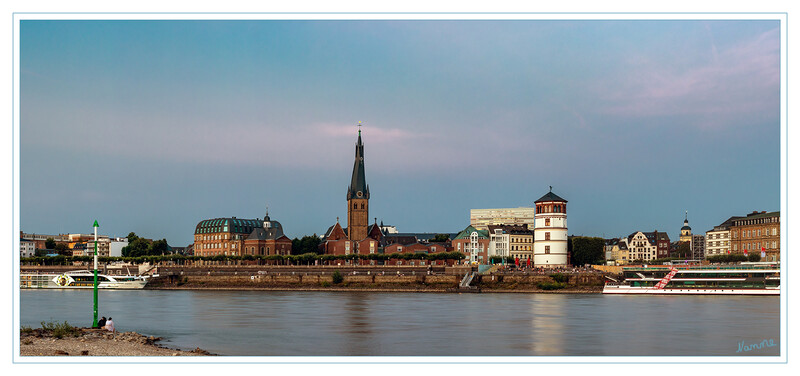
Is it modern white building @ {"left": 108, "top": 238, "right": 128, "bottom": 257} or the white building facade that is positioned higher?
the white building facade

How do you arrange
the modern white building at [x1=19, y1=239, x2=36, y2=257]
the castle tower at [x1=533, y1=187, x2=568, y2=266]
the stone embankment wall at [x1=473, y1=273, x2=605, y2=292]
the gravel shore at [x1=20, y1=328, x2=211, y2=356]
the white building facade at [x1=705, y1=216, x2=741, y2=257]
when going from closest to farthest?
the gravel shore at [x1=20, y1=328, x2=211, y2=356] → the stone embankment wall at [x1=473, y1=273, x2=605, y2=292] → the castle tower at [x1=533, y1=187, x2=568, y2=266] → the white building facade at [x1=705, y1=216, x2=741, y2=257] → the modern white building at [x1=19, y1=239, x2=36, y2=257]

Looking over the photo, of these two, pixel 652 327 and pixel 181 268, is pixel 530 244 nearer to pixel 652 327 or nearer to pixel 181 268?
pixel 181 268

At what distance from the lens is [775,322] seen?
151 ft

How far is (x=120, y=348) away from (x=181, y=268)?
8461 centimetres

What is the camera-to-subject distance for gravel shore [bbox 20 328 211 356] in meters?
26.1

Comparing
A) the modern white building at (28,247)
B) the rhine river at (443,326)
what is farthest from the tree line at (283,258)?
the rhine river at (443,326)

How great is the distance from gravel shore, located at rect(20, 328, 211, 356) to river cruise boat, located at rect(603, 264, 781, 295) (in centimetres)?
6094

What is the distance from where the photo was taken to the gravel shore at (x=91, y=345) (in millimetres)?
26141

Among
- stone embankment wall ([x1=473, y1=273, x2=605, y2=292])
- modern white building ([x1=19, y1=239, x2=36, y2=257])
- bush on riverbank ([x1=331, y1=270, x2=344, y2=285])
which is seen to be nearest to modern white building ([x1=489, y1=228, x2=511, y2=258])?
bush on riverbank ([x1=331, y1=270, x2=344, y2=285])

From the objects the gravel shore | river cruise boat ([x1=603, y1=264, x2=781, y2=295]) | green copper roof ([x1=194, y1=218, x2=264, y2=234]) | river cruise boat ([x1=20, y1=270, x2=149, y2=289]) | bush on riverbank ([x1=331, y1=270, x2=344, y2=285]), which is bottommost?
river cruise boat ([x1=20, y1=270, x2=149, y2=289])

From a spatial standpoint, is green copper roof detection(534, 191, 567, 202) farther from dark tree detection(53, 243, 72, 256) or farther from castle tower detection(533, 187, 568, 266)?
dark tree detection(53, 243, 72, 256)

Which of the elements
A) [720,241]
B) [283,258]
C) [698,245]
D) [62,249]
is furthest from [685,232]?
[62,249]

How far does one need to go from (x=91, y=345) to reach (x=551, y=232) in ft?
286
